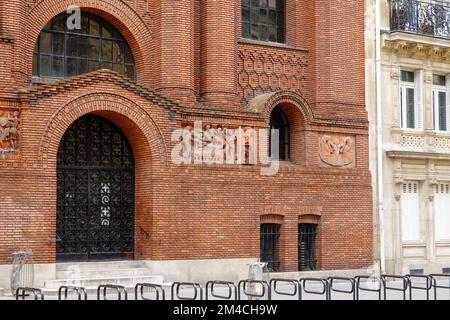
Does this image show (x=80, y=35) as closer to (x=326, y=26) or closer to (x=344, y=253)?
(x=326, y=26)

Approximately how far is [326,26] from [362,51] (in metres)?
1.68

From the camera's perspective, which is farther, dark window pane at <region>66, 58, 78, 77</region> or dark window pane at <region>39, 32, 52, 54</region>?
dark window pane at <region>66, 58, 78, 77</region>

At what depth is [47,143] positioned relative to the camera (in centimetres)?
2119

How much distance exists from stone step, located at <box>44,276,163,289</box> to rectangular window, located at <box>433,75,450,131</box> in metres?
13.2

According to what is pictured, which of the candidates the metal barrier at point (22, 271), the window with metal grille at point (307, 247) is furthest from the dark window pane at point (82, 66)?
the window with metal grille at point (307, 247)

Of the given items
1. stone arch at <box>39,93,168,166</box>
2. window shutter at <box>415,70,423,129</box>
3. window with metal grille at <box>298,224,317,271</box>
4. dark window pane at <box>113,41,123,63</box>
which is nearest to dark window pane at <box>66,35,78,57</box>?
dark window pane at <box>113,41,123,63</box>

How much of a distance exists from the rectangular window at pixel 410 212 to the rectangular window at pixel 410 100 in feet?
7.34

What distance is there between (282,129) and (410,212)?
5930 mm

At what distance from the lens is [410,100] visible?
29.2 m

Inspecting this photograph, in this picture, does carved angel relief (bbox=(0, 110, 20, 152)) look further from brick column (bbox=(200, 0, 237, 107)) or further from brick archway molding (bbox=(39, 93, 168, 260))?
brick column (bbox=(200, 0, 237, 107))

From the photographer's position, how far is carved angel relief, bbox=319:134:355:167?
86.3 feet

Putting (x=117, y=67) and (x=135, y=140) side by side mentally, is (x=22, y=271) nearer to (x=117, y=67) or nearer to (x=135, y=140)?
(x=135, y=140)

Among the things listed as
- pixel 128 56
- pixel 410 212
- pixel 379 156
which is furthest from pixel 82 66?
pixel 410 212
